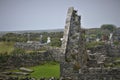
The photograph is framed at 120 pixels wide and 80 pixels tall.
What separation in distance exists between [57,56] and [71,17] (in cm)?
987

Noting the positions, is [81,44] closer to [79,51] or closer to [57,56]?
[79,51]

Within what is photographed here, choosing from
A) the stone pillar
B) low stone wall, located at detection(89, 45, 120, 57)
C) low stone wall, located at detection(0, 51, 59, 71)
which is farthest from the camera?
low stone wall, located at detection(89, 45, 120, 57)

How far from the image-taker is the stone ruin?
13.1 m

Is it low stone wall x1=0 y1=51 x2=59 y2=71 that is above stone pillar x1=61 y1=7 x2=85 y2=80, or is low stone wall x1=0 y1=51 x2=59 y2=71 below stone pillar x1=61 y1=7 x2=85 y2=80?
below

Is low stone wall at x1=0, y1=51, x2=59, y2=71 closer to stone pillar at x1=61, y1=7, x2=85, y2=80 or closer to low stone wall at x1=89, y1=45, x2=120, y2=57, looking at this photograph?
low stone wall at x1=89, y1=45, x2=120, y2=57

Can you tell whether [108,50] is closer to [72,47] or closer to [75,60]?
[72,47]

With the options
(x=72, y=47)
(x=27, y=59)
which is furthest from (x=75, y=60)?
(x=27, y=59)

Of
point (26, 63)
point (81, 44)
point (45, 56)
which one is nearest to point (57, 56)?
point (45, 56)

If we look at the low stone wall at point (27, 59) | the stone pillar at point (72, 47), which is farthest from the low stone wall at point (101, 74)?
the low stone wall at point (27, 59)

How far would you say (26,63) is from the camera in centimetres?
2392

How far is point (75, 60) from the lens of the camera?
14.9 m

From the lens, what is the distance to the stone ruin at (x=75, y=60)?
13086 millimetres

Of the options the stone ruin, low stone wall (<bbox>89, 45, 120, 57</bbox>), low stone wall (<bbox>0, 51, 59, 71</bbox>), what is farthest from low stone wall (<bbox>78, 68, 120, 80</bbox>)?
low stone wall (<bbox>89, 45, 120, 57</bbox>)

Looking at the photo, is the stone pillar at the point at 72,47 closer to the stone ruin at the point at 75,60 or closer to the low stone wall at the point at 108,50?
the stone ruin at the point at 75,60
